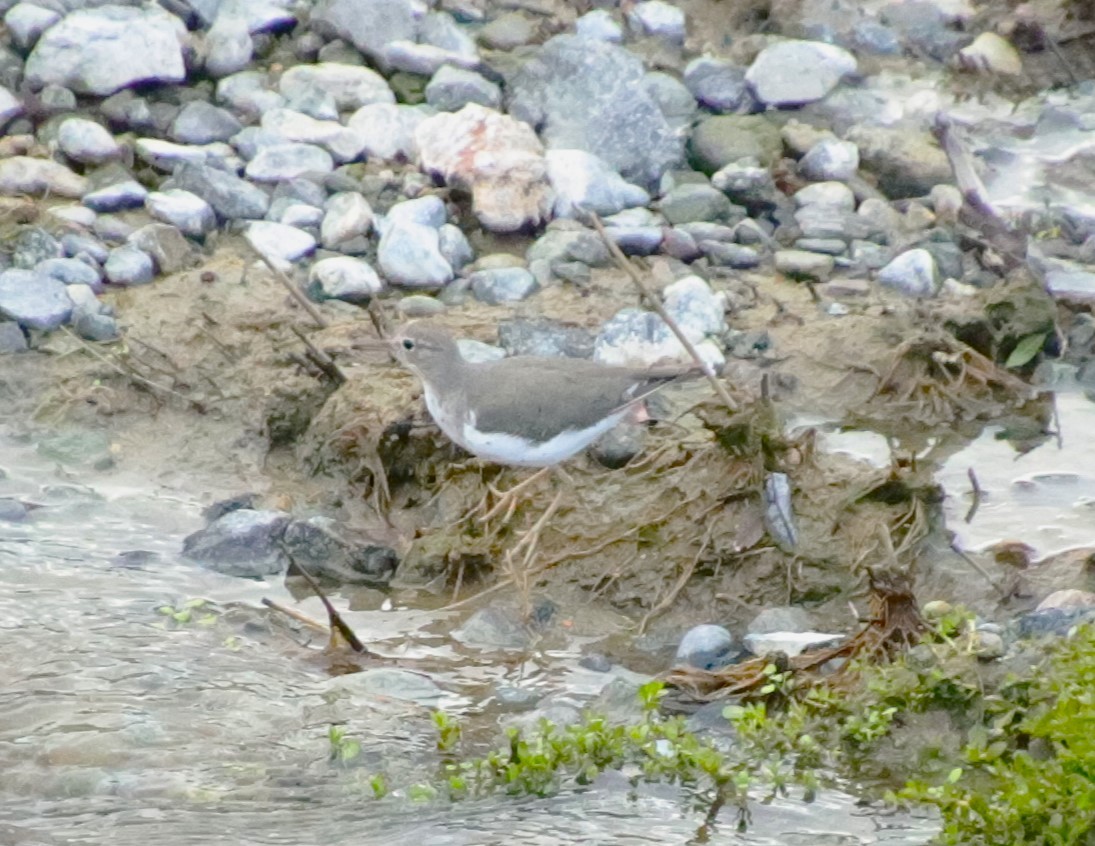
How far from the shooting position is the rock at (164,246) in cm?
878

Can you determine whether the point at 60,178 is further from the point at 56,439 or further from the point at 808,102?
the point at 808,102

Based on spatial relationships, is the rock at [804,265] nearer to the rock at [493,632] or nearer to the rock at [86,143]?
the rock at [493,632]

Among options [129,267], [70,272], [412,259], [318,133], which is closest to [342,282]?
[412,259]

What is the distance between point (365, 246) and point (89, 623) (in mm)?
2890

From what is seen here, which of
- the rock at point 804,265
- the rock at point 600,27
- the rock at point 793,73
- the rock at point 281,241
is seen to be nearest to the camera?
the rock at point 281,241

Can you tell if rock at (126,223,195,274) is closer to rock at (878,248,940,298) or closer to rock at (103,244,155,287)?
rock at (103,244,155,287)

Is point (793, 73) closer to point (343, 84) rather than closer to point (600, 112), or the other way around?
point (600, 112)

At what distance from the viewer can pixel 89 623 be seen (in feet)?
22.1


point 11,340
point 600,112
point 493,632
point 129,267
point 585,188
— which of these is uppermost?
point 600,112

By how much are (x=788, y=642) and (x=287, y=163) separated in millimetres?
4137

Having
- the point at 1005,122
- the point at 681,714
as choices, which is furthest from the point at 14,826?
the point at 1005,122

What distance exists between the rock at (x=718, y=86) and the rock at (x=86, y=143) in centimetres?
316

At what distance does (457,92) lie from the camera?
32.1 feet

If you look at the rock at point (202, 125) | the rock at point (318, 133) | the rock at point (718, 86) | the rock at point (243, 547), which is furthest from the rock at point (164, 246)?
the rock at point (718, 86)
